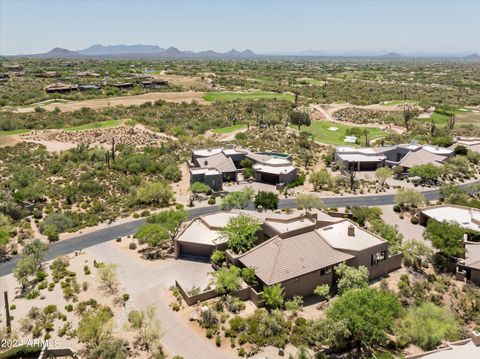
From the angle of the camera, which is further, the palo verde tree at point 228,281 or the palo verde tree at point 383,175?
the palo verde tree at point 383,175

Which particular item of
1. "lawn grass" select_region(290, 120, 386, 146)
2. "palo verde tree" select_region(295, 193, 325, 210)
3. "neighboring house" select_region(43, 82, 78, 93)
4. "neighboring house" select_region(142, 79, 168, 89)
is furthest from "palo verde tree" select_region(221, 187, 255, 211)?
"neighboring house" select_region(142, 79, 168, 89)

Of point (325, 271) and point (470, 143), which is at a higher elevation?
point (470, 143)

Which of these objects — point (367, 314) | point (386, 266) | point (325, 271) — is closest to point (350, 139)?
point (386, 266)

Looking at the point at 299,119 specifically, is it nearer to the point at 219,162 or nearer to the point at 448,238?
the point at 219,162

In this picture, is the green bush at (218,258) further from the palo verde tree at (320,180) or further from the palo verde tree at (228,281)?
the palo verde tree at (320,180)

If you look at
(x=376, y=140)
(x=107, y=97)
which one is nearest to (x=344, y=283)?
(x=376, y=140)

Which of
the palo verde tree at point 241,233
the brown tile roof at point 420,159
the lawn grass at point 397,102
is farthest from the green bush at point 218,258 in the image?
the lawn grass at point 397,102
